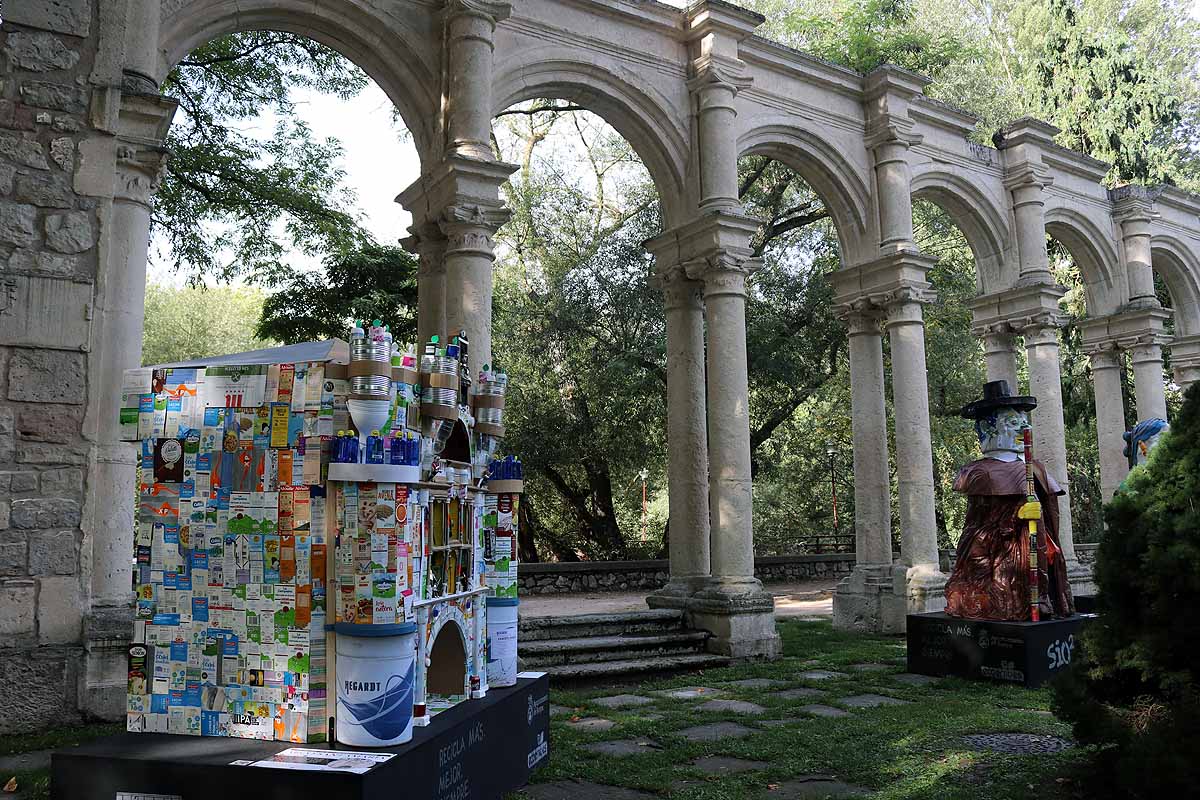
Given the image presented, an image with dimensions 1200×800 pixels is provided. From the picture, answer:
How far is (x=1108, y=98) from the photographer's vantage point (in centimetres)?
1831

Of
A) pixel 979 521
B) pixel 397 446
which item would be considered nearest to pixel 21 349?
pixel 397 446

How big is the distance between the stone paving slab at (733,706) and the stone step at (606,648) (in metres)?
1.60

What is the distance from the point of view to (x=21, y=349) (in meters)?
5.38

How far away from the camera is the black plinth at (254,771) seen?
9.07 ft

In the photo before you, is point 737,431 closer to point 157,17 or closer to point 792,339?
point 157,17

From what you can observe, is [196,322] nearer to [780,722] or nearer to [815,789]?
[780,722]

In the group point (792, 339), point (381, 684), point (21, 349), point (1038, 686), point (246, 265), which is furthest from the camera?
point (792, 339)

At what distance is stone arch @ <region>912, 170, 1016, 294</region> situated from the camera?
12617 millimetres

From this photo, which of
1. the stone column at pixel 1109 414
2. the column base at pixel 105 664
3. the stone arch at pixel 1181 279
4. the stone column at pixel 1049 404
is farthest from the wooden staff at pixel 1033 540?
the stone arch at pixel 1181 279

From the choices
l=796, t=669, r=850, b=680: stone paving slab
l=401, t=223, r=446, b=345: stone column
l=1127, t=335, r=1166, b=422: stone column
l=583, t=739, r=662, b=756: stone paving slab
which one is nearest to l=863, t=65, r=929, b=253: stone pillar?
l=796, t=669, r=850, b=680: stone paving slab

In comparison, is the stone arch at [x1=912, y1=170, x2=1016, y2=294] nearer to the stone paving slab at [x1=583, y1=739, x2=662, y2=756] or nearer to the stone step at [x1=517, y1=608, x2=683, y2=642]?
the stone step at [x1=517, y1=608, x2=683, y2=642]

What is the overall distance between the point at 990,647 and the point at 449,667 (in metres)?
5.41

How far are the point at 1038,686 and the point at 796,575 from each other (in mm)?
12583

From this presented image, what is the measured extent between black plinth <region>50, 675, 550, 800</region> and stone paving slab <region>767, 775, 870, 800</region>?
1.58 m
